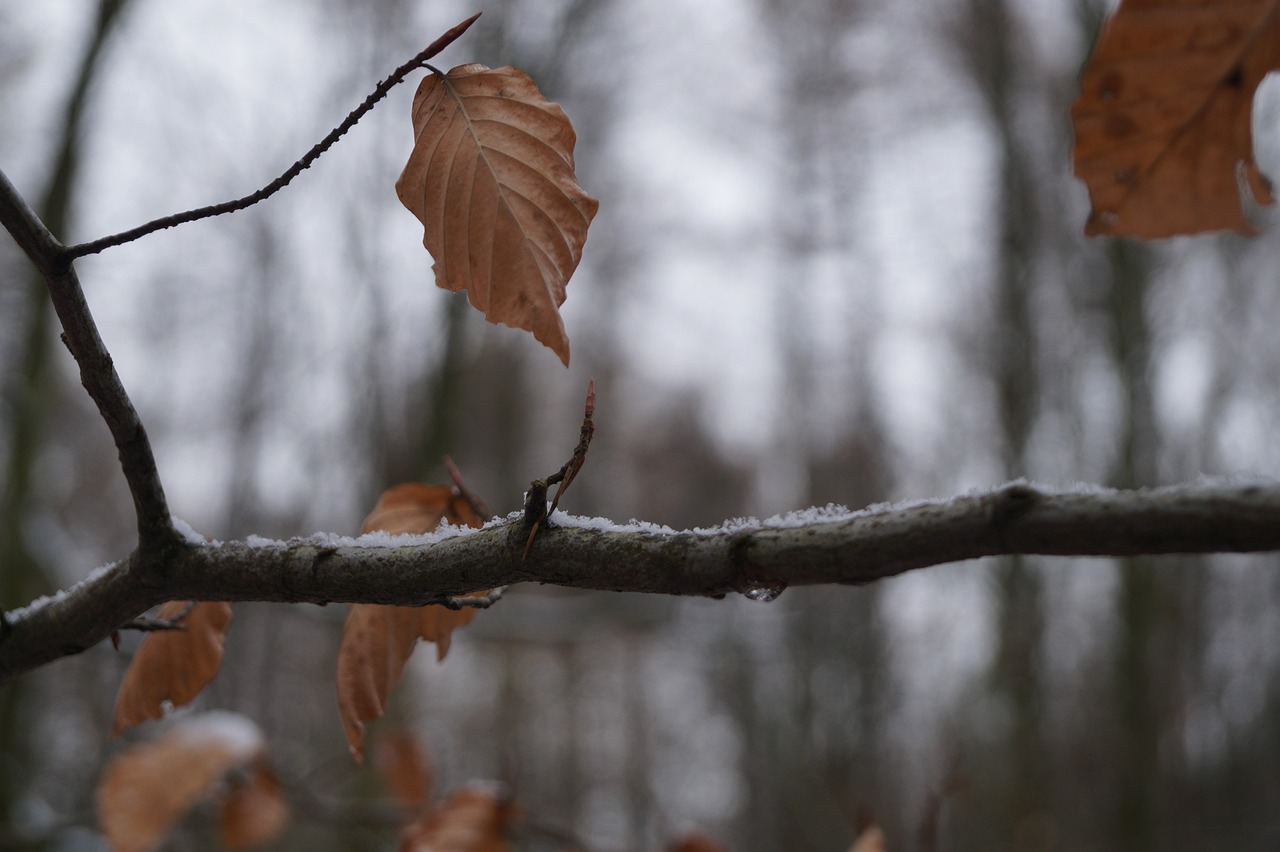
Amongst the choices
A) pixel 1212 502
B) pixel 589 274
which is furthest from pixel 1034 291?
pixel 1212 502

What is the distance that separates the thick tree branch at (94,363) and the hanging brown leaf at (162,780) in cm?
52

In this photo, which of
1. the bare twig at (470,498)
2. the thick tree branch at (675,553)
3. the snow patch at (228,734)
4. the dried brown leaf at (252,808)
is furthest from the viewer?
the dried brown leaf at (252,808)

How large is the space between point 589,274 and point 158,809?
10219 mm

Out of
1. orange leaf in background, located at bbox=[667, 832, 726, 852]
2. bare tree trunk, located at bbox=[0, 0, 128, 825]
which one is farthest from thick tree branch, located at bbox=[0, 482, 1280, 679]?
bare tree trunk, located at bbox=[0, 0, 128, 825]

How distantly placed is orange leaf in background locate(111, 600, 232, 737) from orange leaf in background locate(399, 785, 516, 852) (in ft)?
1.62

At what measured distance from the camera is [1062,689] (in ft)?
35.8

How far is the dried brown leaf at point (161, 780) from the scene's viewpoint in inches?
37.9

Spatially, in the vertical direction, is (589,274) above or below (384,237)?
above

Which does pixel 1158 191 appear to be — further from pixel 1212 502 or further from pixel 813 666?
pixel 813 666

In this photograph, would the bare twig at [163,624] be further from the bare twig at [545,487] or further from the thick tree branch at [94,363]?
the bare twig at [545,487]

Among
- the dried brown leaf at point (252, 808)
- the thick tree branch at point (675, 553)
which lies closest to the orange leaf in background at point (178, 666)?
the thick tree branch at point (675, 553)

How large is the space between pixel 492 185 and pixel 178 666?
1.82 ft

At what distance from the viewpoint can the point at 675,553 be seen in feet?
1.62

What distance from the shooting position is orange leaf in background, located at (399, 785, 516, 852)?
1194mm
